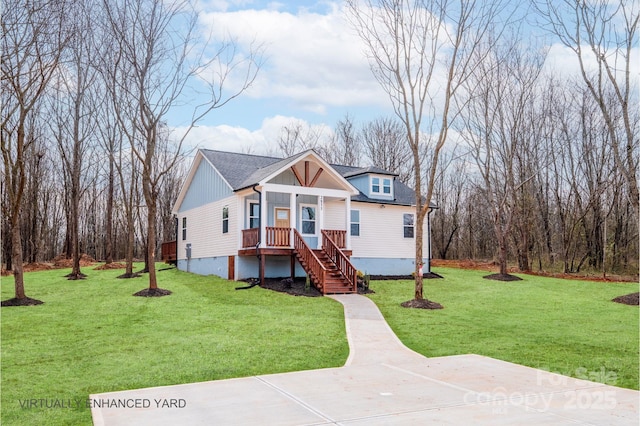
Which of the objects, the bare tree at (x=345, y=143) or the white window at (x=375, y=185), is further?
the bare tree at (x=345, y=143)

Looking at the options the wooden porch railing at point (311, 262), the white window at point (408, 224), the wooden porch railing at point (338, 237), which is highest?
A: the white window at point (408, 224)

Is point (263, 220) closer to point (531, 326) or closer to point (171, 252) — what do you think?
point (531, 326)

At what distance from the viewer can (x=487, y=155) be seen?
23859mm

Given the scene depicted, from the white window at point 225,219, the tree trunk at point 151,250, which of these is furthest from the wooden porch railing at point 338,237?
the tree trunk at point 151,250

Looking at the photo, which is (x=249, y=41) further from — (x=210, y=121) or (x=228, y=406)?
(x=228, y=406)

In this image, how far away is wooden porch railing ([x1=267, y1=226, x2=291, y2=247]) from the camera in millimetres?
18188

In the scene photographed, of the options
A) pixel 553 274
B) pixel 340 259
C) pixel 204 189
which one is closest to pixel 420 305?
pixel 340 259

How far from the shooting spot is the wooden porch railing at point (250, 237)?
18234 millimetres

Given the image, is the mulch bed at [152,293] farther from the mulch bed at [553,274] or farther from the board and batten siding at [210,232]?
the mulch bed at [553,274]

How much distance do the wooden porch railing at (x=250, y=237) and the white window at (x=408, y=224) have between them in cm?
833

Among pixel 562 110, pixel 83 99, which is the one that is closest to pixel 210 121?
pixel 83 99

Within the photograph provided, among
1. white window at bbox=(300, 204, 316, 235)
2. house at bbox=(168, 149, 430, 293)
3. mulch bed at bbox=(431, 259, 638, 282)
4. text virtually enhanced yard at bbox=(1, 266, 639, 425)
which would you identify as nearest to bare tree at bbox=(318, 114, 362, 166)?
mulch bed at bbox=(431, 259, 638, 282)

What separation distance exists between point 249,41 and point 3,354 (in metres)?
12.8

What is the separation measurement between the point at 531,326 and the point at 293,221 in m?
9.65
